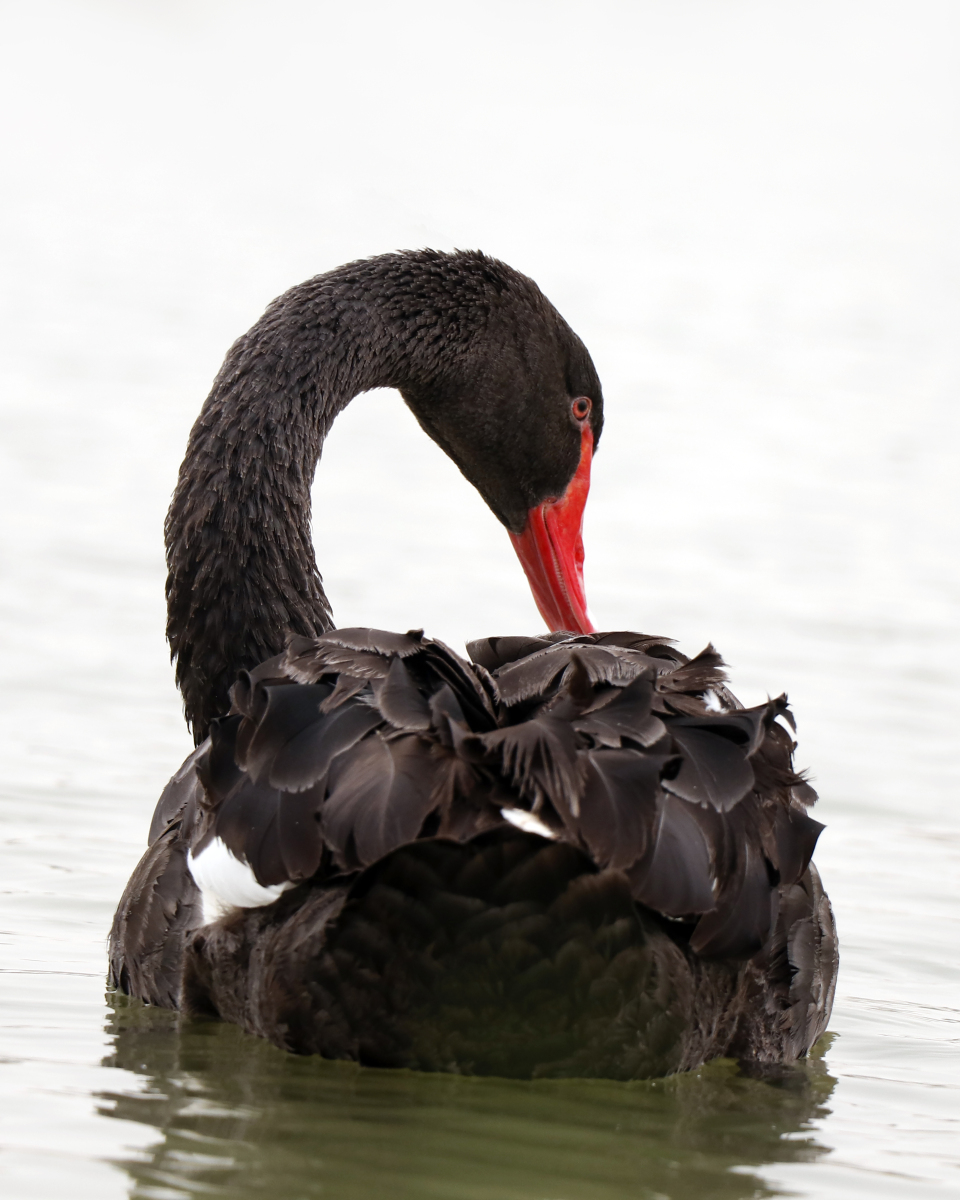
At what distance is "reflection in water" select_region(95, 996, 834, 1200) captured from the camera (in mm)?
3055

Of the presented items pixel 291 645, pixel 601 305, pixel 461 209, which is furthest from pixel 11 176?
pixel 291 645

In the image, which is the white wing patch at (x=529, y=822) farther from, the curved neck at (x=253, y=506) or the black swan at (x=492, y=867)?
the curved neck at (x=253, y=506)

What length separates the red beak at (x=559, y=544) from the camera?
18.1ft

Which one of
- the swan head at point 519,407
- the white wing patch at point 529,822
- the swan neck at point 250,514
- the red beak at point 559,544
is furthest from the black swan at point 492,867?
the red beak at point 559,544

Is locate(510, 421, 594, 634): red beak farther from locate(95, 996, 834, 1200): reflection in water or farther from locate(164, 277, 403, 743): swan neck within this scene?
locate(95, 996, 834, 1200): reflection in water

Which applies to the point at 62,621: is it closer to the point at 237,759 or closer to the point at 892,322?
the point at 237,759

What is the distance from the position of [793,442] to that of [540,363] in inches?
288

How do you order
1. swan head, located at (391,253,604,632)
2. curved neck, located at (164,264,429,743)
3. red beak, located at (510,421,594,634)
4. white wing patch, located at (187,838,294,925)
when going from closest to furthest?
1. white wing patch, located at (187,838,294,925)
2. curved neck, located at (164,264,429,743)
3. swan head, located at (391,253,604,632)
4. red beak, located at (510,421,594,634)

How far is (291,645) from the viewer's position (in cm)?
363

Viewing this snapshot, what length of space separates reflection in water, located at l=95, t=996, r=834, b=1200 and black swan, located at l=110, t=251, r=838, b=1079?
64 mm

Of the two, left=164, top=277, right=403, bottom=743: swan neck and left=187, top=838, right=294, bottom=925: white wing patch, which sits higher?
left=164, top=277, right=403, bottom=743: swan neck

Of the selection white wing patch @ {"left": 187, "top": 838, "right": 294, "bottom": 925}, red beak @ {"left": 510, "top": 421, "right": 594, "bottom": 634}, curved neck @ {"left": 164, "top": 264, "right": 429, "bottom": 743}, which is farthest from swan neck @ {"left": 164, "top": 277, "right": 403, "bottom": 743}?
white wing patch @ {"left": 187, "top": 838, "right": 294, "bottom": 925}

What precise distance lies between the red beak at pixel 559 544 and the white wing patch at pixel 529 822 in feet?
8.05

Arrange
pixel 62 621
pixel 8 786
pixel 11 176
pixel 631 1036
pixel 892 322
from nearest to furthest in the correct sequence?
pixel 631 1036, pixel 8 786, pixel 62 621, pixel 892 322, pixel 11 176
